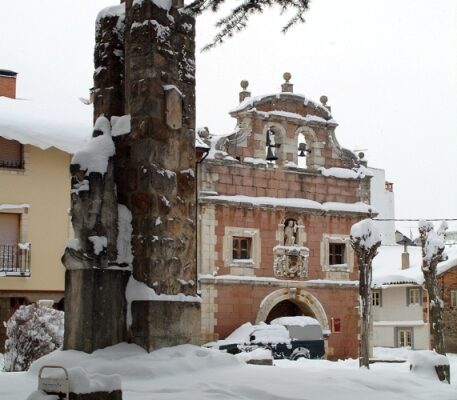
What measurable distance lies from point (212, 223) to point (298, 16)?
21907 millimetres

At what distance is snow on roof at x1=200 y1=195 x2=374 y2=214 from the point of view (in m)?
30.5

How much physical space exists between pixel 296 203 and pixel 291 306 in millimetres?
4137

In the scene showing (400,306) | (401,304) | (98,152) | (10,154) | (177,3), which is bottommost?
(400,306)

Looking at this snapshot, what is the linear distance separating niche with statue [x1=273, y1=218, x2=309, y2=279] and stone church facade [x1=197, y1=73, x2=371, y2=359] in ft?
0.12

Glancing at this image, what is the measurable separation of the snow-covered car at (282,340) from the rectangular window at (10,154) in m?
8.46

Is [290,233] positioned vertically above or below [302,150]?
below

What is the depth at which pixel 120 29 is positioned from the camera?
1127 cm

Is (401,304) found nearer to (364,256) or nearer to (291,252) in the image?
(291,252)

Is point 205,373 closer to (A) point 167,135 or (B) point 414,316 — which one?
(A) point 167,135

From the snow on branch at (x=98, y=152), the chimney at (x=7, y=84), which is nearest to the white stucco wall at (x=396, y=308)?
the chimney at (x=7, y=84)

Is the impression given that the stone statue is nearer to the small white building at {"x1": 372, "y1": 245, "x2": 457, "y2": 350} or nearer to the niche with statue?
the niche with statue

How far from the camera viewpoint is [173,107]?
10.7 metres

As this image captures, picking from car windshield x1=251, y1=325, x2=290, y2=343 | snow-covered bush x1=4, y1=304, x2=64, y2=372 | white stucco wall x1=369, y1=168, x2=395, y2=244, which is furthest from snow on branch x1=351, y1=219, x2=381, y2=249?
white stucco wall x1=369, y1=168, x2=395, y2=244

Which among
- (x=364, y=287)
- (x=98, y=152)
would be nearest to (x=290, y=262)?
(x=364, y=287)
